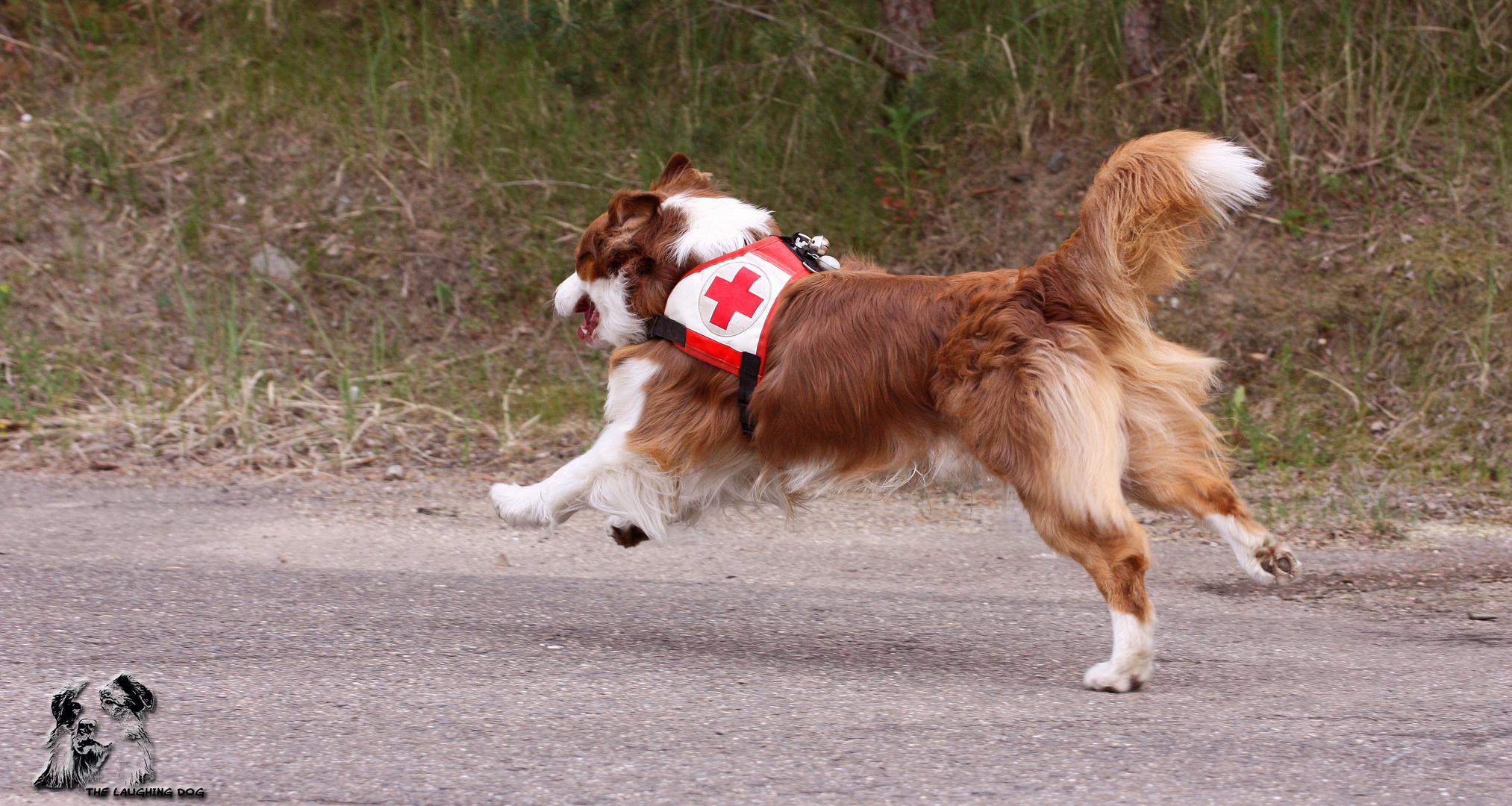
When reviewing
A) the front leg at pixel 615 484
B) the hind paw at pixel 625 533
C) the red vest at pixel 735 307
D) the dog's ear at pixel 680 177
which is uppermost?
the dog's ear at pixel 680 177

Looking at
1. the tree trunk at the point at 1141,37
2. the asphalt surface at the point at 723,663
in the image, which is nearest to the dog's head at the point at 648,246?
the asphalt surface at the point at 723,663

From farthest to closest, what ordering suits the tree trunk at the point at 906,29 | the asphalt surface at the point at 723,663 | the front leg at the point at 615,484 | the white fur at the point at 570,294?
the tree trunk at the point at 906,29, the white fur at the point at 570,294, the front leg at the point at 615,484, the asphalt surface at the point at 723,663

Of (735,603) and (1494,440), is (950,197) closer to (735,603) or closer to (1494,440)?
(1494,440)

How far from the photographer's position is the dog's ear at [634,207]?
13.6 feet

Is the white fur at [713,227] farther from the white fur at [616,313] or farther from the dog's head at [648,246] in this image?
the white fur at [616,313]

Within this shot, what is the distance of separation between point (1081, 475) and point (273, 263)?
6.85 m

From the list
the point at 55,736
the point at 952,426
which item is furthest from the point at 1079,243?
the point at 55,736

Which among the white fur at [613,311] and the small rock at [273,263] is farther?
the small rock at [273,263]

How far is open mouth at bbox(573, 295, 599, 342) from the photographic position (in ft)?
14.5

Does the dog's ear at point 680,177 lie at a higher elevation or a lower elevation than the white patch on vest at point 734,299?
higher

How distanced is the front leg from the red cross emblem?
29 cm

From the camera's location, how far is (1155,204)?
3318 mm

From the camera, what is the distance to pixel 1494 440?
6.36m

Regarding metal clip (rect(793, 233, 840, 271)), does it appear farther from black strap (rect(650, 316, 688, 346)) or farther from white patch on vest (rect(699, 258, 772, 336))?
black strap (rect(650, 316, 688, 346))
